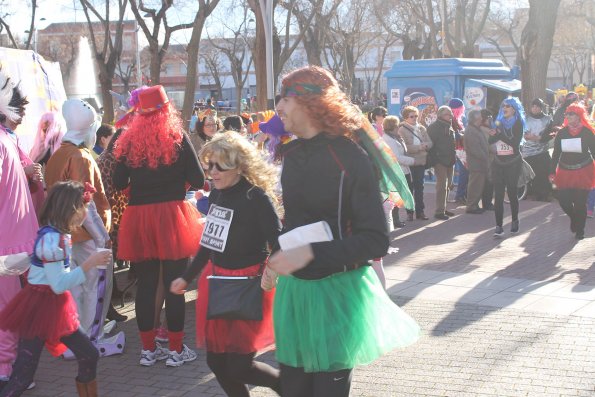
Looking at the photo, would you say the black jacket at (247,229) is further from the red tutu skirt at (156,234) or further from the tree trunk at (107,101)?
the tree trunk at (107,101)

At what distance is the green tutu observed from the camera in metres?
3.19

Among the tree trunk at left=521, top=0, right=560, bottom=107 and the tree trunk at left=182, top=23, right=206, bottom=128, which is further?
the tree trunk at left=182, top=23, right=206, bottom=128

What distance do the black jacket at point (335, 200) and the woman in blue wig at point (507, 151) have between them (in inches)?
303

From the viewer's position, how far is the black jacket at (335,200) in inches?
119

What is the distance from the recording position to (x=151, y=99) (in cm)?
558

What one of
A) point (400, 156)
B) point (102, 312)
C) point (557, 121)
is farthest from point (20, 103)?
point (557, 121)

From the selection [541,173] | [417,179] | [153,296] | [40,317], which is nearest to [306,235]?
[40,317]

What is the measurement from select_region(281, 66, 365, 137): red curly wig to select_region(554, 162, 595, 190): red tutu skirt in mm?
7595

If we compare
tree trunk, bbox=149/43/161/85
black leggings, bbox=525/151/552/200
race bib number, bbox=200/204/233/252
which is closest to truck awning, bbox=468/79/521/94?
black leggings, bbox=525/151/552/200

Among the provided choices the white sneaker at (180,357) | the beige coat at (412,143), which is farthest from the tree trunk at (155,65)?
the white sneaker at (180,357)

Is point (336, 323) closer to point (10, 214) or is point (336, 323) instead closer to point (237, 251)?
point (237, 251)

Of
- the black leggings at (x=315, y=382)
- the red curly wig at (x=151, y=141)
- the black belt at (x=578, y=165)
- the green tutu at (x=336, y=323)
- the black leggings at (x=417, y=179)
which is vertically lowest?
the black leggings at (x=417, y=179)

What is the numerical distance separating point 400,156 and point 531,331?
17.0ft

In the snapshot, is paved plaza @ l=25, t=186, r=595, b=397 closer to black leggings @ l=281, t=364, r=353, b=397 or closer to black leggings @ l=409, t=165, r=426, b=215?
black leggings @ l=281, t=364, r=353, b=397
